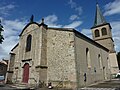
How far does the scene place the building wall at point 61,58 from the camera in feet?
40.9

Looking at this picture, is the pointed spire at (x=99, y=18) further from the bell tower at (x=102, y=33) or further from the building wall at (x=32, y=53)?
the building wall at (x=32, y=53)

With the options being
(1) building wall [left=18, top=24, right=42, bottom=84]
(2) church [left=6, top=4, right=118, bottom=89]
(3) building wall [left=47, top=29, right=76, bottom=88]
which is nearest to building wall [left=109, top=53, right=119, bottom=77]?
(2) church [left=6, top=4, right=118, bottom=89]

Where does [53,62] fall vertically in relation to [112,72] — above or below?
above

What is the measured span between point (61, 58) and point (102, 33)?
2064 centimetres

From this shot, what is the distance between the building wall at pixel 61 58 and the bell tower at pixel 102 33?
1788 centimetres

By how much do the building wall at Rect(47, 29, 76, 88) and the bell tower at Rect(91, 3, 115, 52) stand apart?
58.7ft

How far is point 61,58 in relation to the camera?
1359 centimetres

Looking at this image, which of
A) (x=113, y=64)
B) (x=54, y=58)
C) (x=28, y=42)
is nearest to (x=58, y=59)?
(x=54, y=58)

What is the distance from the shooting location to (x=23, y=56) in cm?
1675

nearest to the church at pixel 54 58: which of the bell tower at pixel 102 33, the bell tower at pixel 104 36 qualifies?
the bell tower at pixel 104 36

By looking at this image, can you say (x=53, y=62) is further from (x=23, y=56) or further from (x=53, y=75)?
(x=23, y=56)

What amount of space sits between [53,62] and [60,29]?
4247mm

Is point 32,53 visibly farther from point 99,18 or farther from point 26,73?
point 99,18

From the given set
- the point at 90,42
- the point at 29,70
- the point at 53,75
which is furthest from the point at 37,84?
the point at 90,42
